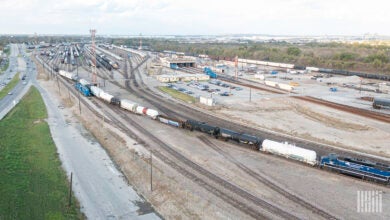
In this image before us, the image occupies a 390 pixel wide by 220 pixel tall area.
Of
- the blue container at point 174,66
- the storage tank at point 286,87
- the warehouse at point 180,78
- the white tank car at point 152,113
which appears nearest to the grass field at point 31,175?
the white tank car at point 152,113

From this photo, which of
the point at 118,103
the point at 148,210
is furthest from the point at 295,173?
the point at 118,103

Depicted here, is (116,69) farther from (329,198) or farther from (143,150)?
(329,198)

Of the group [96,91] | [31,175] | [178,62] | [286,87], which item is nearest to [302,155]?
[31,175]

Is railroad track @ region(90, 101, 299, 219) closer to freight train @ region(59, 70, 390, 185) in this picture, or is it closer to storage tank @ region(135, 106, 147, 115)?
freight train @ region(59, 70, 390, 185)

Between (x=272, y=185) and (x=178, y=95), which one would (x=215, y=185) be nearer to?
(x=272, y=185)

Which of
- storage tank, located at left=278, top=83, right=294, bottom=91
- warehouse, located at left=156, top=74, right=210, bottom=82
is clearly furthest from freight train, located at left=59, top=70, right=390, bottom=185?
warehouse, located at left=156, top=74, right=210, bottom=82
